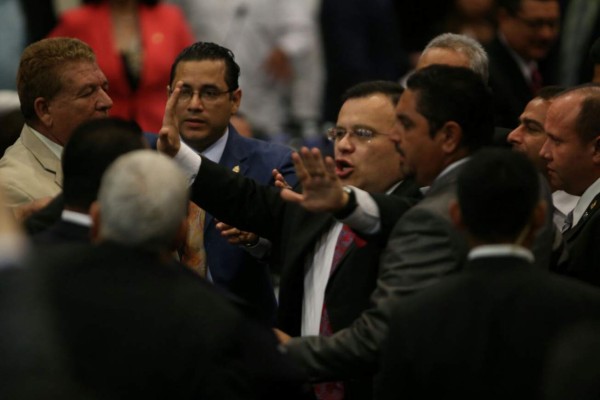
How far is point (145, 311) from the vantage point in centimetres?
482

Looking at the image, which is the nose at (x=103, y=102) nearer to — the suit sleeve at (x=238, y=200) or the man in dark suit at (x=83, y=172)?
the suit sleeve at (x=238, y=200)

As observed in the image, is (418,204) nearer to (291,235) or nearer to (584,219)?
(291,235)

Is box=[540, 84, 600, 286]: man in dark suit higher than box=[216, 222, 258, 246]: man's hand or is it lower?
higher

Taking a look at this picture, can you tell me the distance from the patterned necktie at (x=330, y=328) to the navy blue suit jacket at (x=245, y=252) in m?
0.76

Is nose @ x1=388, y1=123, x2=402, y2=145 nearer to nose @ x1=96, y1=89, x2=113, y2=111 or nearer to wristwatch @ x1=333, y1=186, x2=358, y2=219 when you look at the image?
wristwatch @ x1=333, y1=186, x2=358, y2=219

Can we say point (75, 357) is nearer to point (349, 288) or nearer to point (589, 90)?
point (349, 288)

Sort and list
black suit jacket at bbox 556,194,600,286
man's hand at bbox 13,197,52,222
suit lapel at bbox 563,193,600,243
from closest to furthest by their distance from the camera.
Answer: man's hand at bbox 13,197,52,222 < black suit jacket at bbox 556,194,600,286 < suit lapel at bbox 563,193,600,243

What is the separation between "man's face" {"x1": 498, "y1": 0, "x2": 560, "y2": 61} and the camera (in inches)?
352

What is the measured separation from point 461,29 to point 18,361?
6.78 metres

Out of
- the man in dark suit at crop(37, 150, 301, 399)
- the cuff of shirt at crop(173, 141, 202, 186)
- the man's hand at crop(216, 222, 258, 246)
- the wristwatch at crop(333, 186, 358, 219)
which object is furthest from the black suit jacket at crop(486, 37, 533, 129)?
the man in dark suit at crop(37, 150, 301, 399)

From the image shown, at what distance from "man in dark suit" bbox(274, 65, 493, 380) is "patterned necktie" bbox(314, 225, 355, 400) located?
0.28 meters

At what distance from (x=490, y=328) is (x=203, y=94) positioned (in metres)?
2.60

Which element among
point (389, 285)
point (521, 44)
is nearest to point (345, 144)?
point (389, 285)

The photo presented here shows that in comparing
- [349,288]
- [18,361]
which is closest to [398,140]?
[349,288]
